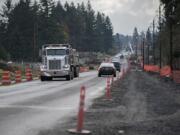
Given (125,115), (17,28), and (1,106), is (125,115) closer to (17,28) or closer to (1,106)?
(1,106)

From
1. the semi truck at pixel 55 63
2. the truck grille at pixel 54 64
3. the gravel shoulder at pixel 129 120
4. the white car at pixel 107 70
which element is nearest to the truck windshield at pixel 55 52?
the semi truck at pixel 55 63

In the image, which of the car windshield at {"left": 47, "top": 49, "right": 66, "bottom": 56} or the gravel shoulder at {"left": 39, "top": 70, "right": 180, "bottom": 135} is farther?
the car windshield at {"left": 47, "top": 49, "right": 66, "bottom": 56}

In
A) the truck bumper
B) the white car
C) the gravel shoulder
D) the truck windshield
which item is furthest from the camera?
the white car

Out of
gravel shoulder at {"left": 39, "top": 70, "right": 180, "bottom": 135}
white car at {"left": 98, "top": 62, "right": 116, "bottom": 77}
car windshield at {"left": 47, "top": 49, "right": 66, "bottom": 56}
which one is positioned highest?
car windshield at {"left": 47, "top": 49, "right": 66, "bottom": 56}

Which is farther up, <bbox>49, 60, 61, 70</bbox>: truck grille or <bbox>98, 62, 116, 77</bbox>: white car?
<bbox>49, 60, 61, 70</bbox>: truck grille

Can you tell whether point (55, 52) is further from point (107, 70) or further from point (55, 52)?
point (107, 70)

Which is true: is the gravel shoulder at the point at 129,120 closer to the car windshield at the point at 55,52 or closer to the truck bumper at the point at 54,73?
the truck bumper at the point at 54,73

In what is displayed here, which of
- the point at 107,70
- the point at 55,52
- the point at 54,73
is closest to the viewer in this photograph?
the point at 54,73

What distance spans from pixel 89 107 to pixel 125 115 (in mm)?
3490

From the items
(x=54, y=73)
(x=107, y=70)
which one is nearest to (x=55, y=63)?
(x=54, y=73)

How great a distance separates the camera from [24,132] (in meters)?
13.1

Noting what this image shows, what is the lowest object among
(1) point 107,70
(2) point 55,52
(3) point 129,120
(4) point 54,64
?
(3) point 129,120

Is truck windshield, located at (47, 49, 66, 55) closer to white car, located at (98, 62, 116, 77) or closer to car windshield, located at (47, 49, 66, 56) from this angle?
car windshield, located at (47, 49, 66, 56)

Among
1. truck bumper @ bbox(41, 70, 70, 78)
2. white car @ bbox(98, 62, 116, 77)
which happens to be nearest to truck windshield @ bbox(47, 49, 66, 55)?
truck bumper @ bbox(41, 70, 70, 78)
